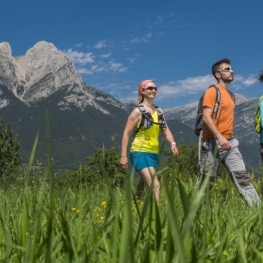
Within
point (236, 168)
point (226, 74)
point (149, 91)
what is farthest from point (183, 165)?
point (149, 91)

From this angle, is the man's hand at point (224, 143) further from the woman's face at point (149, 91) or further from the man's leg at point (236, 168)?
the woman's face at point (149, 91)

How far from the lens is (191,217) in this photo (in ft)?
2.00

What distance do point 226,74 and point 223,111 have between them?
23.2 inches

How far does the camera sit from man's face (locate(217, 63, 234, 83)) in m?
6.98

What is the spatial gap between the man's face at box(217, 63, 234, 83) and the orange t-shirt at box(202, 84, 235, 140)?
19 cm

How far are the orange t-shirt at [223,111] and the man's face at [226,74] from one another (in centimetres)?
19

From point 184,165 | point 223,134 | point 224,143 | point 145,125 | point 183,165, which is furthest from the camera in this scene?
point 145,125

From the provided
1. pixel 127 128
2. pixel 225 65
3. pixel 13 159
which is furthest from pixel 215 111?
pixel 13 159

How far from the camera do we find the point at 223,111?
6.81 meters

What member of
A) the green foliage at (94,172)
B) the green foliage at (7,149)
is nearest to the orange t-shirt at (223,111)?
the green foliage at (94,172)

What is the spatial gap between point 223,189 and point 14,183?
3.27m

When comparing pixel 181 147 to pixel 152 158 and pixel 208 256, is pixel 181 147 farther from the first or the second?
pixel 208 256

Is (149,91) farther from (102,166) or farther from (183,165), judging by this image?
(102,166)

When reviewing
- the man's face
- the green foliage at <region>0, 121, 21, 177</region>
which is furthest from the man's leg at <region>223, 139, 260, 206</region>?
the green foliage at <region>0, 121, 21, 177</region>
